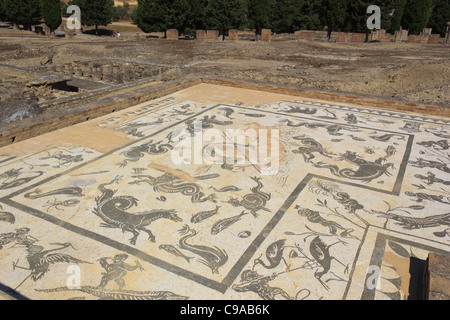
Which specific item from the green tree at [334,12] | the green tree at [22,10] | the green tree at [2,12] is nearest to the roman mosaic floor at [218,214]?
the green tree at [334,12]

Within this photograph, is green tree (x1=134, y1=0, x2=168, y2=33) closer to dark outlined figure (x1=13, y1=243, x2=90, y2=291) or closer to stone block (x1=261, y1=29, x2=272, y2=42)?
stone block (x1=261, y1=29, x2=272, y2=42)

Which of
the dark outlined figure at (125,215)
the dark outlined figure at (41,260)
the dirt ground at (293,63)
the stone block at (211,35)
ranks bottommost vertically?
the dark outlined figure at (41,260)

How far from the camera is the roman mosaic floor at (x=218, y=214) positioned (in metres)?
1.96

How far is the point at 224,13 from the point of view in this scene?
2195 centimetres

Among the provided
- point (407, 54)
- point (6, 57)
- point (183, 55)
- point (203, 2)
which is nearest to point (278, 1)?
point (203, 2)

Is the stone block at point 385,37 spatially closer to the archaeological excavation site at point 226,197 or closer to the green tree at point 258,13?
the green tree at point 258,13

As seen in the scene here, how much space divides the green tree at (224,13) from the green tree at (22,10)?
13.2 metres

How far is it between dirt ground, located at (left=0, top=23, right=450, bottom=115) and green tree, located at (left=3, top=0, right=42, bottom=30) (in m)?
10.7

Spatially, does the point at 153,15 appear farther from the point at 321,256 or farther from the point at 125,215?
the point at 321,256

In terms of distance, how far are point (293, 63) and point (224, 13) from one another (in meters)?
12.0

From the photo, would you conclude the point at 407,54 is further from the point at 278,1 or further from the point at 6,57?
the point at 278,1

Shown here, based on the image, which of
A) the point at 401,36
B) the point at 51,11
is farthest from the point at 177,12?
the point at 401,36

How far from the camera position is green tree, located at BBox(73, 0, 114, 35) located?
2567 cm

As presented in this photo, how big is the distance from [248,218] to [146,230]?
0.77 metres
